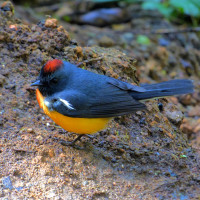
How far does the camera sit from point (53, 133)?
4230 millimetres

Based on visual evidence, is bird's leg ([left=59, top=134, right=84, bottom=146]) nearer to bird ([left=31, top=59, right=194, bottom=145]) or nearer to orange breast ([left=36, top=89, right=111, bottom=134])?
bird ([left=31, top=59, right=194, bottom=145])

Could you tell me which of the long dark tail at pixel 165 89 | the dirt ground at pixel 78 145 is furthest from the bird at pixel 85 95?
the dirt ground at pixel 78 145

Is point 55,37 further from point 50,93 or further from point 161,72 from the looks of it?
point 161,72

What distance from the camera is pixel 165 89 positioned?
407cm

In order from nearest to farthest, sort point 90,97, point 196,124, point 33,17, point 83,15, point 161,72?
point 90,97
point 196,124
point 161,72
point 33,17
point 83,15

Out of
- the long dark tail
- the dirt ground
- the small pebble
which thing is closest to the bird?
the long dark tail

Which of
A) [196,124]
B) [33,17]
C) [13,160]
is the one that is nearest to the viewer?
[13,160]

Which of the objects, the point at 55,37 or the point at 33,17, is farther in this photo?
the point at 33,17

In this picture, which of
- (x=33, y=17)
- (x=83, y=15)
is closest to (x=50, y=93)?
(x=33, y=17)

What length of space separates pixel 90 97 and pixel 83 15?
6240 mm

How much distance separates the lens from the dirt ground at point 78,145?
357 cm

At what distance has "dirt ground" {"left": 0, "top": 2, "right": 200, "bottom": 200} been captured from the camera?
11.7 feet

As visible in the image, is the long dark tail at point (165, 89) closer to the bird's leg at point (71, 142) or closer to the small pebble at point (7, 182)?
the bird's leg at point (71, 142)

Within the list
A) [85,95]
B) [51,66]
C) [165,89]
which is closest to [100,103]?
[85,95]
